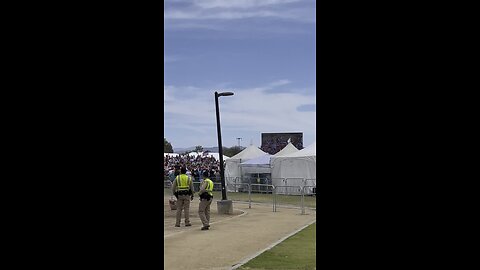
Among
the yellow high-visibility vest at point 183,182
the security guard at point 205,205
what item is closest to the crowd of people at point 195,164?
the yellow high-visibility vest at point 183,182

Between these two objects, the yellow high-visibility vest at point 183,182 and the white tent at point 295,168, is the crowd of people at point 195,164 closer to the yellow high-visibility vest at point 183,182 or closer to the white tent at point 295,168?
the white tent at point 295,168

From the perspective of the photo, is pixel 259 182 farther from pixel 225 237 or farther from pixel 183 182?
pixel 225 237

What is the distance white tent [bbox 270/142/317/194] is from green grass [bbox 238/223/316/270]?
15480 millimetres

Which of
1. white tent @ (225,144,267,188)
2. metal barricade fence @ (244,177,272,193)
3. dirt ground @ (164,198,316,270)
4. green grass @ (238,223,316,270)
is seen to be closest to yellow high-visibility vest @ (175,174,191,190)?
dirt ground @ (164,198,316,270)

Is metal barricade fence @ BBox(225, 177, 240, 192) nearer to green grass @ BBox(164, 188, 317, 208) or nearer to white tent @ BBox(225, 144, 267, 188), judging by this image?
white tent @ BBox(225, 144, 267, 188)

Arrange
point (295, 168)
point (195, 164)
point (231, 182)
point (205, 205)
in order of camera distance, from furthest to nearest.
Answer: point (195, 164) → point (231, 182) → point (295, 168) → point (205, 205)

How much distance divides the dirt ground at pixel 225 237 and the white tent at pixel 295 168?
849 centimetres

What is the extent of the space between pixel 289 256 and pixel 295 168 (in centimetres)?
1872

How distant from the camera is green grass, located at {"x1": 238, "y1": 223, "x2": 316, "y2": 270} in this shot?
8.84 metres

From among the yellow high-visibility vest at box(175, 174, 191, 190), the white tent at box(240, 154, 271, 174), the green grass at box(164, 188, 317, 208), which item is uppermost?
the white tent at box(240, 154, 271, 174)

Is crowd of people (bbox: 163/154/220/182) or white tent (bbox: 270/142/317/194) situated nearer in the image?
white tent (bbox: 270/142/317/194)

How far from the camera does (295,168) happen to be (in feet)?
93.4

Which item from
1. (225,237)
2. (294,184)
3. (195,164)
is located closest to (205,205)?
(225,237)
